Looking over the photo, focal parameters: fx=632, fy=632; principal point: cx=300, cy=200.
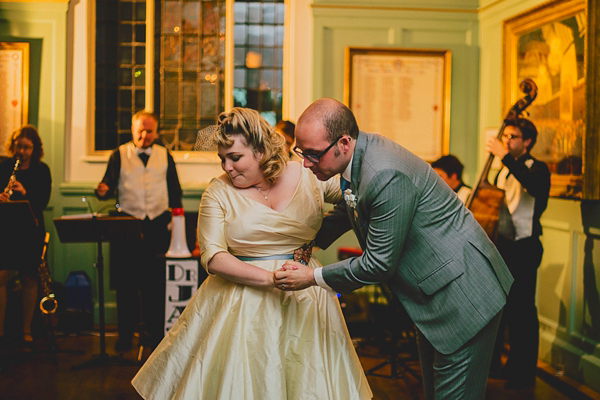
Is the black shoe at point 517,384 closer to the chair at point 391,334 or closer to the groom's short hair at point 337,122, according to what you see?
the chair at point 391,334

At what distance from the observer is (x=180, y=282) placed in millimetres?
4266

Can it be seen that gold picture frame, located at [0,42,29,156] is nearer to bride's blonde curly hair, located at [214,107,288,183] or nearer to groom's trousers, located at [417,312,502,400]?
bride's blonde curly hair, located at [214,107,288,183]

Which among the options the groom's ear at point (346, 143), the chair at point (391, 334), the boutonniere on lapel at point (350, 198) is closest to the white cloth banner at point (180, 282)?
the chair at point (391, 334)

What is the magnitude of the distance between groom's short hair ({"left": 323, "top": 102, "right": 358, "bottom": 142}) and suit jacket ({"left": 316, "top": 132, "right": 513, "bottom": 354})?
7cm

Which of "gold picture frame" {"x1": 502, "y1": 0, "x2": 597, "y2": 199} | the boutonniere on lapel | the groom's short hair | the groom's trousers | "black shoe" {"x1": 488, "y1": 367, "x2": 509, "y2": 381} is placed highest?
"gold picture frame" {"x1": 502, "y1": 0, "x2": 597, "y2": 199}

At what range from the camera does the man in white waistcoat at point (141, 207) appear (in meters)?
5.01

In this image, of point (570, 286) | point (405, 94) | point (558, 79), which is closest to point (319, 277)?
point (570, 286)

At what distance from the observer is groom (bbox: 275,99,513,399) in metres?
2.05

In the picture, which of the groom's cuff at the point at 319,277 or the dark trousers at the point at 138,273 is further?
the dark trousers at the point at 138,273

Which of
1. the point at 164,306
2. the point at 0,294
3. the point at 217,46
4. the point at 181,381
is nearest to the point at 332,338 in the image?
the point at 181,381

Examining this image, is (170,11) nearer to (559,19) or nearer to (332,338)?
(559,19)

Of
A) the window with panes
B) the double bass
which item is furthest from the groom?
the window with panes

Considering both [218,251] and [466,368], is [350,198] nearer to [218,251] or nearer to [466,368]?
[218,251]

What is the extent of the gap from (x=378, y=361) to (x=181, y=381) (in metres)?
2.68
